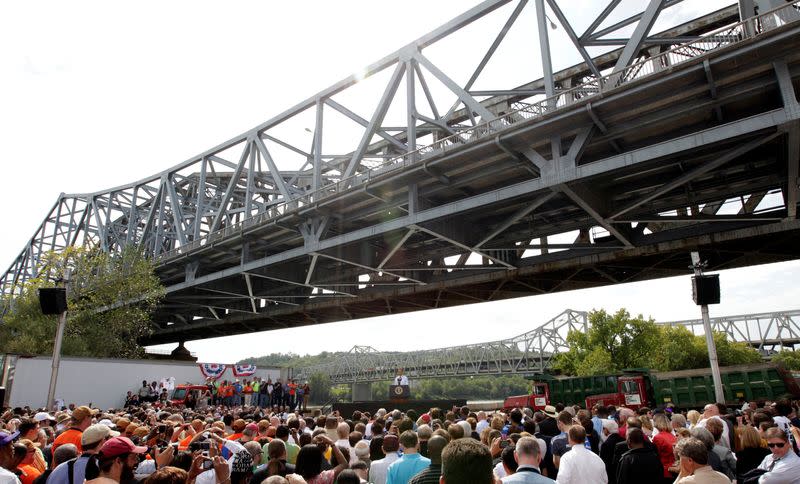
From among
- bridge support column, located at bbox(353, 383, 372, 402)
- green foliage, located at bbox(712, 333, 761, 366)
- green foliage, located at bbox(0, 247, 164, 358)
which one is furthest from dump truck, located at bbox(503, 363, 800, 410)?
bridge support column, located at bbox(353, 383, 372, 402)

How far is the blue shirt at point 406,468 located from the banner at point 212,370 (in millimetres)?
28178

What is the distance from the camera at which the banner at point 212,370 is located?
30.9m

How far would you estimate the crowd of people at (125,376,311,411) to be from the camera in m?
26.7

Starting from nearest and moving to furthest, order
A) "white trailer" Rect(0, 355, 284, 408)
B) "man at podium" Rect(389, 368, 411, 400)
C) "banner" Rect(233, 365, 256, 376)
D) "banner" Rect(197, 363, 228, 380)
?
"white trailer" Rect(0, 355, 284, 408) → "man at podium" Rect(389, 368, 411, 400) → "banner" Rect(197, 363, 228, 380) → "banner" Rect(233, 365, 256, 376)

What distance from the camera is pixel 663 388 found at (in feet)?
89.9

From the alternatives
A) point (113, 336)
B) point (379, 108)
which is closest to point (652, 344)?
point (379, 108)

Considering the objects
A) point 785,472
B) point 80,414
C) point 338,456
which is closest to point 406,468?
point 338,456

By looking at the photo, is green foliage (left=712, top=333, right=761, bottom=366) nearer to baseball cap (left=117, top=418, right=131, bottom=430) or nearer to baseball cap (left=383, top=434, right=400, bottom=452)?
baseball cap (left=383, top=434, right=400, bottom=452)

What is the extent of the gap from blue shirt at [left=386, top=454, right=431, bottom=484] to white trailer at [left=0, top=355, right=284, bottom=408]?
24.3m

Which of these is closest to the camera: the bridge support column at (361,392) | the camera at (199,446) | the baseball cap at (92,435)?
the baseball cap at (92,435)

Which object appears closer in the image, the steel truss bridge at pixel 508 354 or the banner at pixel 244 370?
the banner at pixel 244 370

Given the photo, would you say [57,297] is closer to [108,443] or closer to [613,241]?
[108,443]

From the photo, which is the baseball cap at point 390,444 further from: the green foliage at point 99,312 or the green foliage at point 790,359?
the green foliage at point 790,359

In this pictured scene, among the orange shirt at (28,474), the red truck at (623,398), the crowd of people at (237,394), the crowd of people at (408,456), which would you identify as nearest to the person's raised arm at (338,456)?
the crowd of people at (408,456)
